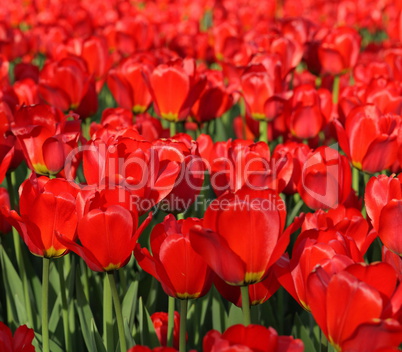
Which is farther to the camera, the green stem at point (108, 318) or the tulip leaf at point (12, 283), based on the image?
the tulip leaf at point (12, 283)

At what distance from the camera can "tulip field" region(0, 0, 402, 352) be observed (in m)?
1.11

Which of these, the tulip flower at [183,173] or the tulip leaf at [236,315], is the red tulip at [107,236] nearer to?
the tulip flower at [183,173]

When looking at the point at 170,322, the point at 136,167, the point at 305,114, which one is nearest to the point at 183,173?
the point at 136,167

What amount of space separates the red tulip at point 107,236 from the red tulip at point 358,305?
1.26 feet

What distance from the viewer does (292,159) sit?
177 cm

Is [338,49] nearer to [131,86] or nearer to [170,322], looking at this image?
[131,86]

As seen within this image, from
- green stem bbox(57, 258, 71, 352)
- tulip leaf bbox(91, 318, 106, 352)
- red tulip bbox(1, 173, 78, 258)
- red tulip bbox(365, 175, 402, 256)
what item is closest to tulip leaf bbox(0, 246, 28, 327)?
green stem bbox(57, 258, 71, 352)

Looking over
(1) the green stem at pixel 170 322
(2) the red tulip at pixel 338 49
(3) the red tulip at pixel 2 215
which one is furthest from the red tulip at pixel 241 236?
(2) the red tulip at pixel 338 49

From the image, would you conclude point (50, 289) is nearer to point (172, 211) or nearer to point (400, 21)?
point (172, 211)

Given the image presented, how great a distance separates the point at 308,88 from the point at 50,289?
1.24 meters

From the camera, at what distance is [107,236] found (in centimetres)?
121

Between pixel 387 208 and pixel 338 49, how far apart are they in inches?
71.1

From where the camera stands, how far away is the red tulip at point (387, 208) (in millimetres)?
1293

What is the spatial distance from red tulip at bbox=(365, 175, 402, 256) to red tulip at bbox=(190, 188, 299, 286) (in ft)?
0.85
